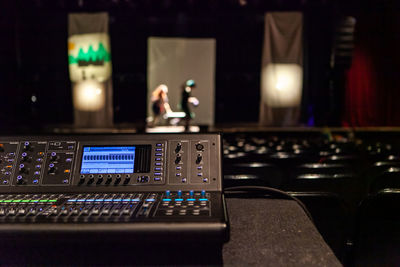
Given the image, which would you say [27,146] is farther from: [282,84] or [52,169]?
[282,84]

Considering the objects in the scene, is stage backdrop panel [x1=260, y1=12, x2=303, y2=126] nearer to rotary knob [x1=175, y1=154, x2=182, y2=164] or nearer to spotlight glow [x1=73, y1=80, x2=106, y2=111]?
spotlight glow [x1=73, y1=80, x2=106, y2=111]

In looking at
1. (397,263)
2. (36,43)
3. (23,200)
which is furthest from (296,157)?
(36,43)

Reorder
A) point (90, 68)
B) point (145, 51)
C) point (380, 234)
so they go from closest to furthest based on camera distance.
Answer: point (380, 234), point (90, 68), point (145, 51)

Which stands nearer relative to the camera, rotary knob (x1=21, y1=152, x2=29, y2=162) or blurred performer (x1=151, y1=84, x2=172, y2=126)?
rotary knob (x1=21, y1=152, x2=29, y2=162)

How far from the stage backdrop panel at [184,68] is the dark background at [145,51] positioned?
1.31 ft

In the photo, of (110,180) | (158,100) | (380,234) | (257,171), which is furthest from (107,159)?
(158,100)

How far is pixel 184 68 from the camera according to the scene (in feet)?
26.5

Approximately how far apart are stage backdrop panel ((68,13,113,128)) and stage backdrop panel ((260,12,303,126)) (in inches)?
135

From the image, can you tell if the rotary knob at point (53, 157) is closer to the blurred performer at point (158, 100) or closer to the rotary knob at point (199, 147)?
the rotary knob at point (199, 147)

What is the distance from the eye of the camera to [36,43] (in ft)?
27.2

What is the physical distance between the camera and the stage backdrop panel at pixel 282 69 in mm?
7562

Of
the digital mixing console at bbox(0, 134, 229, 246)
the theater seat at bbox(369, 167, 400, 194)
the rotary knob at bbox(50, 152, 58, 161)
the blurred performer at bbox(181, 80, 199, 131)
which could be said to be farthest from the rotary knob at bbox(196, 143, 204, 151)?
the blurred performer at bbox(181, 80, 199, 131)

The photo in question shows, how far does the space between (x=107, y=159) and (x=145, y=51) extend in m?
8.09

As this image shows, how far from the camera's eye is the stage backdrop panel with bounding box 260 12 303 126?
24.8 feet
